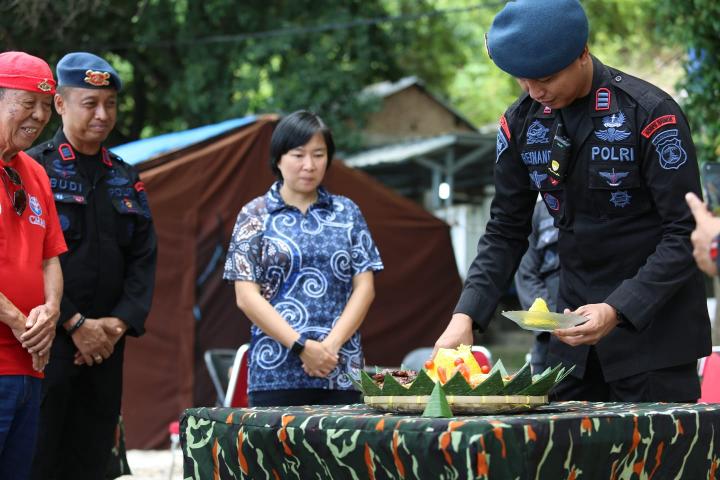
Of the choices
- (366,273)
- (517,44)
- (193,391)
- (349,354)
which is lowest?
(193,391)

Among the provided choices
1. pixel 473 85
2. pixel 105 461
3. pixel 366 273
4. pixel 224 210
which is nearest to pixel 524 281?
pixel 366 273

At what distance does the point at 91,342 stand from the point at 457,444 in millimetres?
2241

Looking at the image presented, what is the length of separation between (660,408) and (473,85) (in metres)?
25.0

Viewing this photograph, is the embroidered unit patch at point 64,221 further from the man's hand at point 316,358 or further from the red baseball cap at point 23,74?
the man's hand at point 316,358

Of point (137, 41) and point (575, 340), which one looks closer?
point (575, 340)

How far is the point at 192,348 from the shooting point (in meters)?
8.73

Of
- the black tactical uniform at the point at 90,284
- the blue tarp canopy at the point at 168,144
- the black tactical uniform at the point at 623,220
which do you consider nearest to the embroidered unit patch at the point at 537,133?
the black tactical uniform at the point at 623,220

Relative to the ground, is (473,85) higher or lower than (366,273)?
higher

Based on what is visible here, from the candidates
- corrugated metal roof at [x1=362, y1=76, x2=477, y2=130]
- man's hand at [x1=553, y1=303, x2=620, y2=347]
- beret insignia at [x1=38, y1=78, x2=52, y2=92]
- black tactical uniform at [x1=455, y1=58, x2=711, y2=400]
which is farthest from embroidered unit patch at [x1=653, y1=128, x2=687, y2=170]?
corrugated metal roof at [x1=362, y1=76, x2=477, y2=130]

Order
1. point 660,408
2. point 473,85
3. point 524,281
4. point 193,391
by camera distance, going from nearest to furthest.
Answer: point 660,408
point 524,281
point 193,391
point 473,85

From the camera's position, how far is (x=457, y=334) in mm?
3289

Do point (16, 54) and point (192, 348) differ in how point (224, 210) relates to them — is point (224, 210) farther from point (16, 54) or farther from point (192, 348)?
point (16, 54)

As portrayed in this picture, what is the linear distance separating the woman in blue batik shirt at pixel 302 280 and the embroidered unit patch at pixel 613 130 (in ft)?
4.82

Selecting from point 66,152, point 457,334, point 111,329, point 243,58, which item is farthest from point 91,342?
point 243,58
